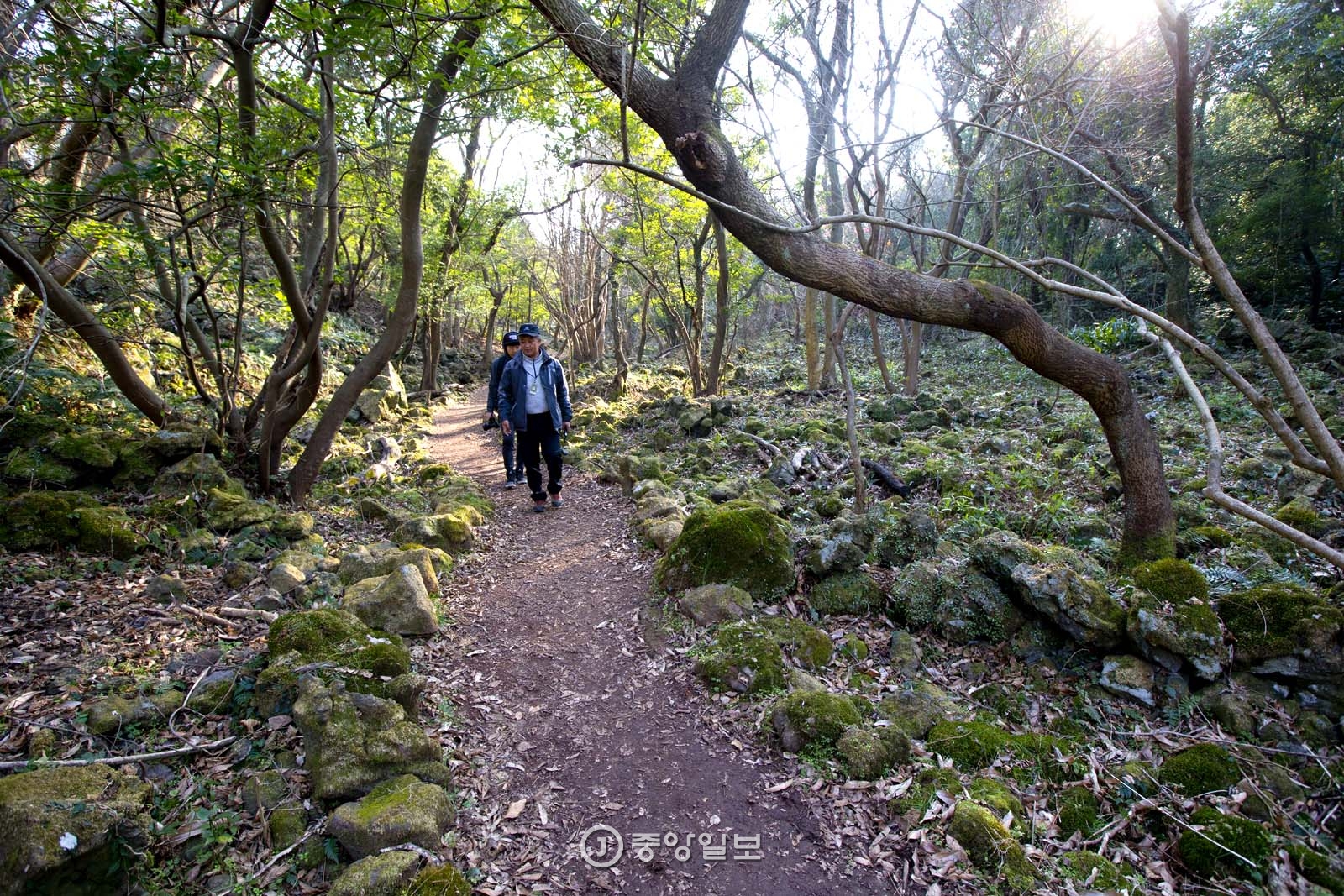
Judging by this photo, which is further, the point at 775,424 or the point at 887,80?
the point at 775,424

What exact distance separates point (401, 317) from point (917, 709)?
6.75 m

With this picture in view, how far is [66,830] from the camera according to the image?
2102mm

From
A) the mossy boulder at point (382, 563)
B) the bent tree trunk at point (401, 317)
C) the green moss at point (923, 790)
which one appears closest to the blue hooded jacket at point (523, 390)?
the bent tree trunk at point (401, 317)

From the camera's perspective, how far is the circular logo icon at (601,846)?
280cm

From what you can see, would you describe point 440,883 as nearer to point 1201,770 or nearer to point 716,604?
point 716,604

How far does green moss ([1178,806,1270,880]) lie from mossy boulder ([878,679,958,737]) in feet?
3.62

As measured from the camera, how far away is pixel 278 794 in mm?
2680

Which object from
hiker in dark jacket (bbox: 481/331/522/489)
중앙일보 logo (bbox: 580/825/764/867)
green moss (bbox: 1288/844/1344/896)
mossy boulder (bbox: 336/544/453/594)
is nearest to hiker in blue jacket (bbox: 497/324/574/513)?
hiker in dark jacket (bbox: 481/331/522/489)

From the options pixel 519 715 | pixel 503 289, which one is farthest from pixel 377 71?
pixel 503 289

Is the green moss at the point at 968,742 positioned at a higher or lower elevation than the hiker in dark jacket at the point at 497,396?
lower

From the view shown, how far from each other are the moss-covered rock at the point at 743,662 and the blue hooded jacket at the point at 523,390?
3587mm

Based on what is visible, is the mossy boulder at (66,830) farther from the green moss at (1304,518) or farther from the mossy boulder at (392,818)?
the green moss at (1304,518)

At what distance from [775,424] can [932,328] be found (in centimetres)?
1627

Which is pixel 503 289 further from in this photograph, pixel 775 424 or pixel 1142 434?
pixel 1142 434
